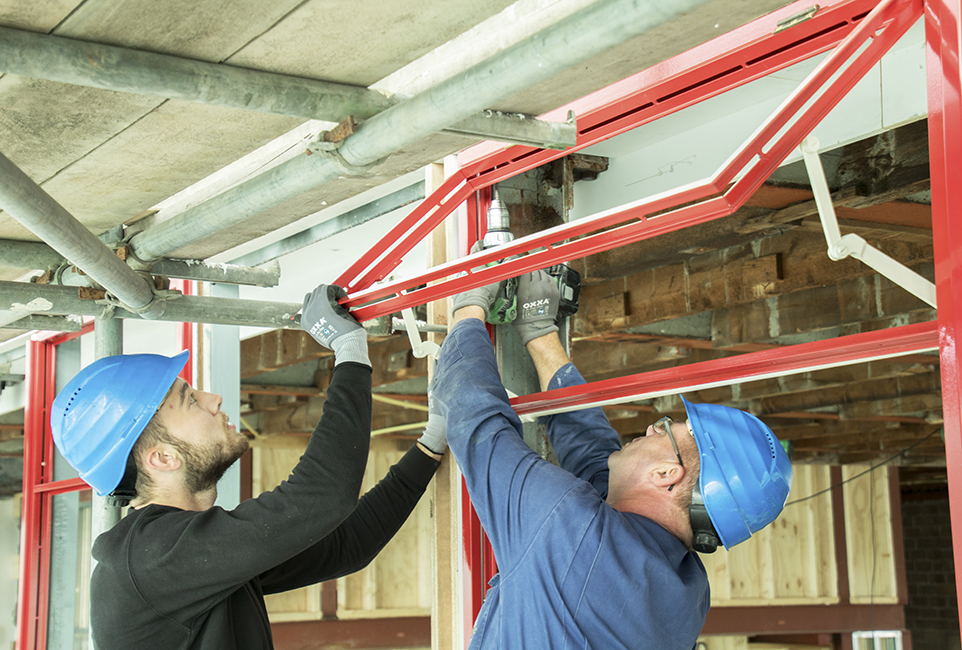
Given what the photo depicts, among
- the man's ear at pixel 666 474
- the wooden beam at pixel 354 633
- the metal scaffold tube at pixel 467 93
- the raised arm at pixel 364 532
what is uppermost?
the metal scaffold tube at pixel 467 93

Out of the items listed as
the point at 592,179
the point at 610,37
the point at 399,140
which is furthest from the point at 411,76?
the point at 592,179

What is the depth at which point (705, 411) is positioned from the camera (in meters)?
2.02

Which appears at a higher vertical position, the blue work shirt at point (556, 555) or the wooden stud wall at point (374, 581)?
the blue work shirt at point (556, 555)

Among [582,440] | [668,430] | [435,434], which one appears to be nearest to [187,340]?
[435,434]

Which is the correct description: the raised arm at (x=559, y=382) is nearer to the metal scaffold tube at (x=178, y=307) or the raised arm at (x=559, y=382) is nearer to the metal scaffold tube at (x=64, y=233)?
the metal scaffold tube at (x=178, y=307)

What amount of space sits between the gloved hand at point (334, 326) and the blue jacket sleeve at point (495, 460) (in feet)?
0.70

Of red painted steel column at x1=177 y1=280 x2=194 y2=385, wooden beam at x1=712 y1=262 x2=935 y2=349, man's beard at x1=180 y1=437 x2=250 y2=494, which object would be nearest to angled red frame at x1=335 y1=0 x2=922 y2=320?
man's beard at x1=180 y1=437 x2=250 y2=494

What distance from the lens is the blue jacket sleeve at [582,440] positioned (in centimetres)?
233

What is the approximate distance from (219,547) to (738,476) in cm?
107

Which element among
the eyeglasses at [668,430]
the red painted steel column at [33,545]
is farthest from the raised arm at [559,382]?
the red painted steel column at [33,545]

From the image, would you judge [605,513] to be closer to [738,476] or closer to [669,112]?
[738,476]

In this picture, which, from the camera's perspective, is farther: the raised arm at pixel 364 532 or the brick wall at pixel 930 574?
the brick wall at pixel 930 574

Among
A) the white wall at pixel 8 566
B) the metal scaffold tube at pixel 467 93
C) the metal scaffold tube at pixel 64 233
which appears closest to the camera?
the metal scaffold tube at pixel 467 93

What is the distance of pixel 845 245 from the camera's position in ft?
4.98
